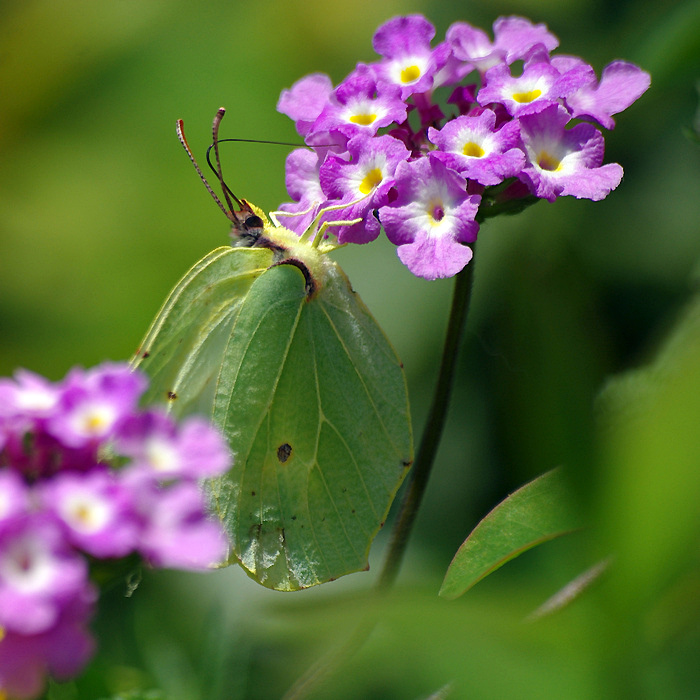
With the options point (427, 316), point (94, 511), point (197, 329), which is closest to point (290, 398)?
point (197, 329)

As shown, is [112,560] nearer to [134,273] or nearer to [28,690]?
[28,690]

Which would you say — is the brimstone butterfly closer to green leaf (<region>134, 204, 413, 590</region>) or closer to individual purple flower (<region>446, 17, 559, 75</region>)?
green leaf (<region>134, 204, 413, 590</region>)

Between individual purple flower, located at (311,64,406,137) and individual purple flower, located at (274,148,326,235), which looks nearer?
individual purple flower, located at (311,64,406,137)

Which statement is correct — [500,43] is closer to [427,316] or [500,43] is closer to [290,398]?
[290,398]

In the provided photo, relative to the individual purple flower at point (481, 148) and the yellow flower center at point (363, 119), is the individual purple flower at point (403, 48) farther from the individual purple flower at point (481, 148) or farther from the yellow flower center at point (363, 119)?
the individual purple flower at point (481, 148)

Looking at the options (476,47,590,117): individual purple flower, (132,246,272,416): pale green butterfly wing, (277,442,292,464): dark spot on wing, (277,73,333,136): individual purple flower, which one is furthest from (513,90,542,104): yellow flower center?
(277,442,292,464): dark spot on wing

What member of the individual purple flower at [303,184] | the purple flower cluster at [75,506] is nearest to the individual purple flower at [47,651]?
the purple flower cluster at [75,506]
